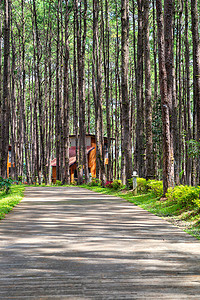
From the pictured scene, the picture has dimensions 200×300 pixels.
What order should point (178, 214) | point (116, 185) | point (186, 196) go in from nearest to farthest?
point (178, 214)
point (186, 196)
point (116, 185)

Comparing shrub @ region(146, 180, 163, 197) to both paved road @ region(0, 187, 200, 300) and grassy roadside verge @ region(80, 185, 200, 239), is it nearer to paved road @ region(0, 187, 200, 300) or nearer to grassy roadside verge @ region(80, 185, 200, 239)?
grassy roadside verge @ region(80, 185, 200, 239)

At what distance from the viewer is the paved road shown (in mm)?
3986

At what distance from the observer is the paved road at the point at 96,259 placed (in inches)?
157

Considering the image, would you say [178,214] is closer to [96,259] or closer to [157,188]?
[157,188]

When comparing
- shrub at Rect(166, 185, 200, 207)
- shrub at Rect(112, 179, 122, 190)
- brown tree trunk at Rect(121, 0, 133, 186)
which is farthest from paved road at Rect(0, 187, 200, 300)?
shrub at Rect(112, 179, 122, 190)

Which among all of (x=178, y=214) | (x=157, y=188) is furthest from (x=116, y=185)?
(x=178, y=214)

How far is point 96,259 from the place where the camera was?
529cm

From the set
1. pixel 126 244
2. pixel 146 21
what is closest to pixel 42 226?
pixel 126 244

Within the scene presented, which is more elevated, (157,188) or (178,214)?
(157,188)

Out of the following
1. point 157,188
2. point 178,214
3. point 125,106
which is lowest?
point 178,214

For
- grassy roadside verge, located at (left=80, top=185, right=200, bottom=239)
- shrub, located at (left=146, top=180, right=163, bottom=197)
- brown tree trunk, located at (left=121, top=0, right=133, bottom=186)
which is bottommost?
grassy roadside verge, located at (left=80, top=185, right=200, bottom=239)

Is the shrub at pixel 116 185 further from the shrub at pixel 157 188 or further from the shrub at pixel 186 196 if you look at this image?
the shrub at pixel 186 196

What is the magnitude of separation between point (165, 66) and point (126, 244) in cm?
930

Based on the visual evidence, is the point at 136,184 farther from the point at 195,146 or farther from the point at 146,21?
the point at 146,21
